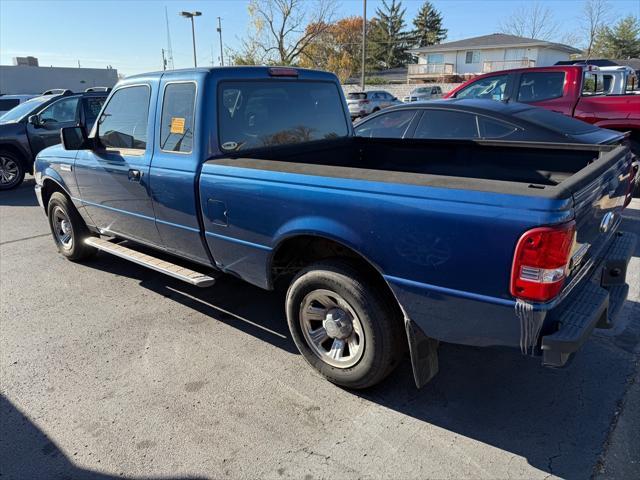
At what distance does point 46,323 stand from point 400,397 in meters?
3.10

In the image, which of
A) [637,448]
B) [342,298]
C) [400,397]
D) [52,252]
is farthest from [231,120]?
[52,252]

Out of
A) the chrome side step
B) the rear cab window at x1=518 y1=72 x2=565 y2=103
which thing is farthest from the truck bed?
the rear cab window at x1=518 y1=72 x2=565 y2=103

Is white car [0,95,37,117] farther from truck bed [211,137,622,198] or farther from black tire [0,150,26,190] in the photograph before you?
truck bed [211,137,622,198]

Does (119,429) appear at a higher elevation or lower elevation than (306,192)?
lower

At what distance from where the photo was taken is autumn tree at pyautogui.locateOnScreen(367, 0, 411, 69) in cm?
7288

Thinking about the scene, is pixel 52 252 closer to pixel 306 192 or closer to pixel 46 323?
pixel 46 323

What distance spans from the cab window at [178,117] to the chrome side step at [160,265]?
38.2 inches

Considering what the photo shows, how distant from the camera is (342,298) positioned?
288 centimetres

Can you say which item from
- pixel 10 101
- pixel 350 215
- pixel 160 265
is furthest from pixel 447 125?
pixel 10 101

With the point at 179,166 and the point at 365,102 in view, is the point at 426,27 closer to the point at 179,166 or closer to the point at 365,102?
the point at 365,102

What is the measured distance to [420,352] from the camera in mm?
2648

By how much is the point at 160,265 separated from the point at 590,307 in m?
3.20

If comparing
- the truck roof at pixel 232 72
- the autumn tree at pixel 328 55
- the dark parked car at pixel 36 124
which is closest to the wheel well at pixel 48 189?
the truck roof at pixel 232 72

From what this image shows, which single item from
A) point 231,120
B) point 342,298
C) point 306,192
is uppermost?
point 231,120
